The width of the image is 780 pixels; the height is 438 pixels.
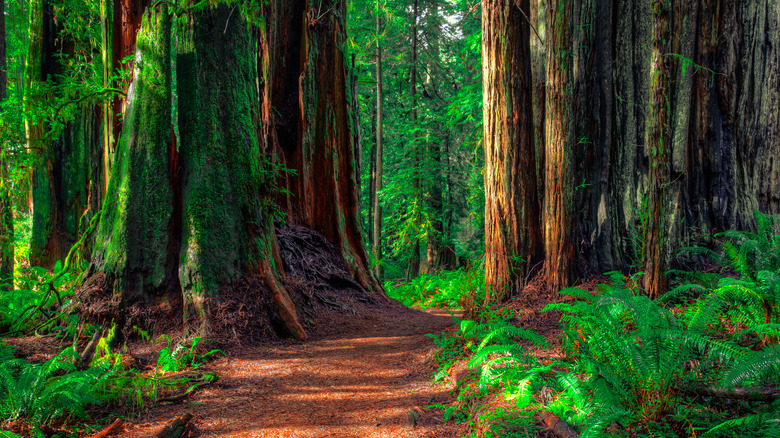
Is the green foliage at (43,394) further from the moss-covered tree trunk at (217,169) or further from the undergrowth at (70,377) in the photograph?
the moss-covered tree trunk at (217,169)

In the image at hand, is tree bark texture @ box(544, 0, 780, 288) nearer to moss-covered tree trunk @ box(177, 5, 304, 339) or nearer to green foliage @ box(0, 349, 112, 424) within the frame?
moss-covered tree trunk @ box(177, 5, 304, 339)

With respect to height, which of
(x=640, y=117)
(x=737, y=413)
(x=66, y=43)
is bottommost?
(x=737, y=413)

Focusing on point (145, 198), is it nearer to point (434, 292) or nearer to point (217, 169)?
point (217, 169)

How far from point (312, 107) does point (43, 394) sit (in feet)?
22.4

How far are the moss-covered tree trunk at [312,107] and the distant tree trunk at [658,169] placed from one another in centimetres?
545

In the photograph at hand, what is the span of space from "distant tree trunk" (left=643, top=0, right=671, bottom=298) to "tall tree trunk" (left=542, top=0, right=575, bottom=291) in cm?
93

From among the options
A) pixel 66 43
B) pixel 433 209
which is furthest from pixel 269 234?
pixel 433 209

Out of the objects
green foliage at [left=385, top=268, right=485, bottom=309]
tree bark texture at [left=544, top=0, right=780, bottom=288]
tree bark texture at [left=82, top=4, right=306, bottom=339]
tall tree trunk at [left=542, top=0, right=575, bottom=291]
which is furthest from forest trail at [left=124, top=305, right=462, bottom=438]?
green foliage at [left=385, top=268, right=485, bottom=309]

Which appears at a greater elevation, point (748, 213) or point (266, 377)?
point (748, 213)

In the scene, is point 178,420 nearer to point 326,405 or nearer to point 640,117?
point 326,405

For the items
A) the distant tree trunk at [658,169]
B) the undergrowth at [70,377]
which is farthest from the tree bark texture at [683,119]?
the undergrowth at [70,377]

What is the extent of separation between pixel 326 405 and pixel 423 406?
2.63ft

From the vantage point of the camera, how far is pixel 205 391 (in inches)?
144

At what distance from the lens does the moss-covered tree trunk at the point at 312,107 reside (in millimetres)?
8539
